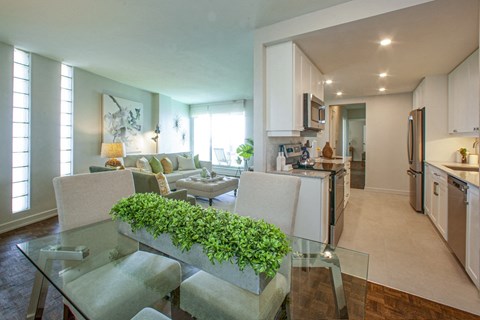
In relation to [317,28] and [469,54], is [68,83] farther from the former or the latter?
[469,54]

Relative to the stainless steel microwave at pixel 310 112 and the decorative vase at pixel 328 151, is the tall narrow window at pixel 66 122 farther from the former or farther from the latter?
the decorative vase at pixel 328 151

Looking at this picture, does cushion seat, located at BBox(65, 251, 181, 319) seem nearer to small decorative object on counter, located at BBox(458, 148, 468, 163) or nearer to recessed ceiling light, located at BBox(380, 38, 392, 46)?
recessed ceiling light, located at BBox(380, 38, 392, 46)

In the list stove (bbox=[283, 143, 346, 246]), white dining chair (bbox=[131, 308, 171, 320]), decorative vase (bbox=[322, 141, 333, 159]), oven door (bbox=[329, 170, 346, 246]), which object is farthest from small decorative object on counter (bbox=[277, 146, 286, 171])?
white dining chair (bbox=[131, 308, 171, 320])

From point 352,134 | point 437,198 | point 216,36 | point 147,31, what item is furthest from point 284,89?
point 352,134

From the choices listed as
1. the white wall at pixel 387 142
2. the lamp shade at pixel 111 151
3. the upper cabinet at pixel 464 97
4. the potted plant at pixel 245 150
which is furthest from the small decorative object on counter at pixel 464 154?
the lamp shade at pixel 111 151

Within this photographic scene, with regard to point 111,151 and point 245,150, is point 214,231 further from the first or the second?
point 245,150

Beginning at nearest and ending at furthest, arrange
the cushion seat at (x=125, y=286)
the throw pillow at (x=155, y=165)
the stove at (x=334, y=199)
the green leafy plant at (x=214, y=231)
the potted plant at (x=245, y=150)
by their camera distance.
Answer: the green leafy plant at (x=214, y=231) < the cushion seat at (x=125, y=286) < the stove at (x=334, y=199) < the throw pillow at (x=155, y=165) < the potted plant at (x=245, y=150)

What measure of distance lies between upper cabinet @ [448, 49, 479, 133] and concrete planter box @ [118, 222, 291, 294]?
3.49 m

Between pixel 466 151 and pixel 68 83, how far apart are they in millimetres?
6864

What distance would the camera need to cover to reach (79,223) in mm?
1564

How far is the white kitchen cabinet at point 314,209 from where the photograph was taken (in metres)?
2.41

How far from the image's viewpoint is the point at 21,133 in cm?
344

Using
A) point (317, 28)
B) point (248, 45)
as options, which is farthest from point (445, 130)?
point (248, 45)

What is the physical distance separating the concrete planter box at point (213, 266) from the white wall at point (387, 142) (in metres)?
5.32
